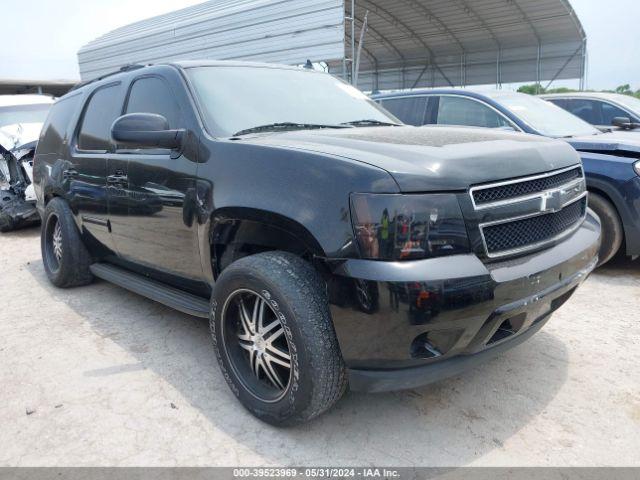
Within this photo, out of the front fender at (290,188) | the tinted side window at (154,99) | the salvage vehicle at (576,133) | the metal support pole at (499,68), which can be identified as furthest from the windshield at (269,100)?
the metal support pole at (499,68)

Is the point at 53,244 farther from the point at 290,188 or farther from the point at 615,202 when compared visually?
the point at 615,202

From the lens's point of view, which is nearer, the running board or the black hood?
the black hood

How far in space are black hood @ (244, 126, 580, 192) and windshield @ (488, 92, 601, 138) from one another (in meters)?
2.78

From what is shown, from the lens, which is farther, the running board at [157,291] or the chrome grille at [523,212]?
the running board at [157,291]

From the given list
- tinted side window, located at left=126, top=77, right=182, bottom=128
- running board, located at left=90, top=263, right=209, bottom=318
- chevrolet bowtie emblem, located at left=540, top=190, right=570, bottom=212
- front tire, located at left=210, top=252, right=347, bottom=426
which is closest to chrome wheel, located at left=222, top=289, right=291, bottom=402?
front tire, located at left=210, top=252, right=347, bottom=426

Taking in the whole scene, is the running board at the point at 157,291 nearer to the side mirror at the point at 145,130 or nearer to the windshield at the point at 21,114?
the side mirror at the point at 145,130

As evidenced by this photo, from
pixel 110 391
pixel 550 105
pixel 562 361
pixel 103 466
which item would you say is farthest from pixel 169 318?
pixel 550 105

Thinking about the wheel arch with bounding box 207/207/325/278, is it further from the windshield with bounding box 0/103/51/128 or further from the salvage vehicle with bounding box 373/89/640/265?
the windshield with bounding box 0/103/51/128

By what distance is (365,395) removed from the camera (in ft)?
9.23

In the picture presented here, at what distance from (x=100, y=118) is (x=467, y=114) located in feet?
13.0

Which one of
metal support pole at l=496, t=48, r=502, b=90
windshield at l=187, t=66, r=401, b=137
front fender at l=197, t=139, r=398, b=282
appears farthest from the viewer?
metal support pole at l=496, t=48, r=502, b=90

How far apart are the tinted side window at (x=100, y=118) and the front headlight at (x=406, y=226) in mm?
2575

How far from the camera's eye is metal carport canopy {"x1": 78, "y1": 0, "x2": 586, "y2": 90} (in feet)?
45.5

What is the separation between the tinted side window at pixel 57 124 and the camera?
4704mm
